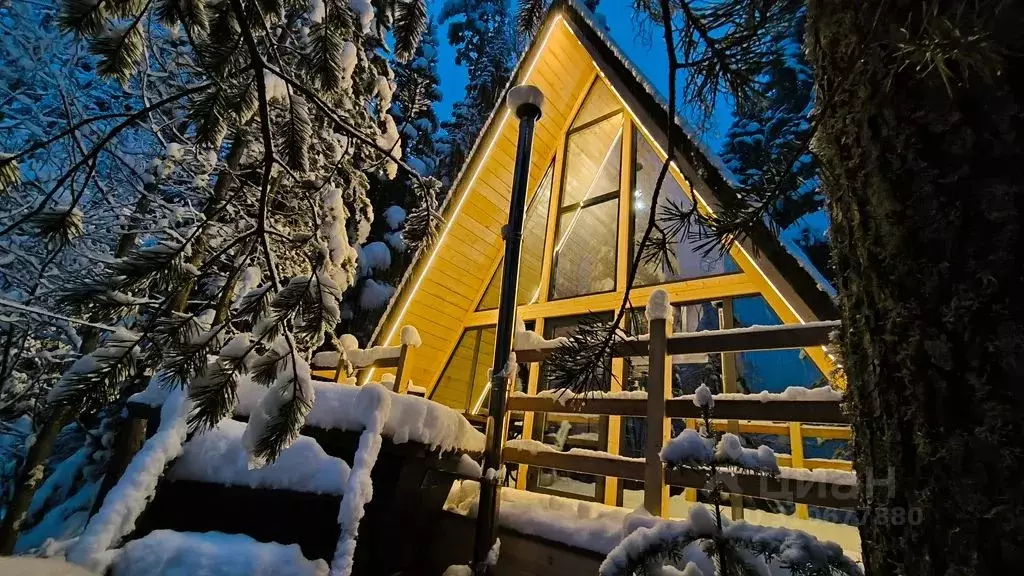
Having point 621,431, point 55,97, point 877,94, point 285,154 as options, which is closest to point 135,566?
point 285,154

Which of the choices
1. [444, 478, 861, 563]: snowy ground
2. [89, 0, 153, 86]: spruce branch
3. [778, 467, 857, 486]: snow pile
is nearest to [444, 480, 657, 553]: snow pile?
[444, 478, 861, 563]: snowy ground

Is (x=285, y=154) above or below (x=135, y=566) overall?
above

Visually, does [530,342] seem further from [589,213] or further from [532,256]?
[589,213]

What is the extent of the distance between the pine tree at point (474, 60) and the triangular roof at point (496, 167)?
270 inches

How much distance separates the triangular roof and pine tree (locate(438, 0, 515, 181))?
685cm

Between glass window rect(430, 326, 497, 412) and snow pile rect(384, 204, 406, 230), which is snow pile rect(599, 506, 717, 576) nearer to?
glass window rect(430, 326, 497, 412)

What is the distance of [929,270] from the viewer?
597 millimetres

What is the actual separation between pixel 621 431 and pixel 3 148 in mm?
10497

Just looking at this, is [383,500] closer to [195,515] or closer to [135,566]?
[195,515]

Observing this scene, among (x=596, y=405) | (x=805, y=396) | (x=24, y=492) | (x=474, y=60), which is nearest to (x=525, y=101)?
(x=596, y=405)

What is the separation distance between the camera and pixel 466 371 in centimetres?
716

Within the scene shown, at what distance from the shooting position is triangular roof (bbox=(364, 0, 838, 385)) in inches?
213

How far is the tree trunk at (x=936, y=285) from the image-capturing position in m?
0.52

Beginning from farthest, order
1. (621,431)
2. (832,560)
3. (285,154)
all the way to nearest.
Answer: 1. (621,431)
2. (285,154)
3. (832,560)
